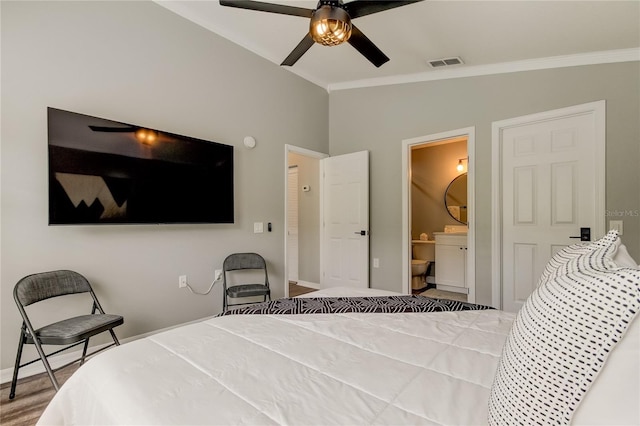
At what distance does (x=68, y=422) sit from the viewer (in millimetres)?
1008

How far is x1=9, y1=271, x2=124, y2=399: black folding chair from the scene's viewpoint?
1883 mm

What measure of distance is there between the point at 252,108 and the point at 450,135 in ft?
7.46

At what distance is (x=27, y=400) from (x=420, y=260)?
15.0 feet

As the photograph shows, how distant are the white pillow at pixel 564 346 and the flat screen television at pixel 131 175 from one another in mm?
2667

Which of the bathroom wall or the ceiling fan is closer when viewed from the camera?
the ceiling fan

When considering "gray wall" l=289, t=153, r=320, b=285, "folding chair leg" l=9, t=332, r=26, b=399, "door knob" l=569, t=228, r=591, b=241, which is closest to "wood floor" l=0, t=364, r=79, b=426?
"folding chair leg" l=9, t=332, r=26, b=399

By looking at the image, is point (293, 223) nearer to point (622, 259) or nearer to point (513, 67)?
point (513, 67)

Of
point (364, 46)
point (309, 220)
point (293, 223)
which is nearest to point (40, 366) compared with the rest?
point (364, 46)

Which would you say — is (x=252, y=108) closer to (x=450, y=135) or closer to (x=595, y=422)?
(x=450, y=135)

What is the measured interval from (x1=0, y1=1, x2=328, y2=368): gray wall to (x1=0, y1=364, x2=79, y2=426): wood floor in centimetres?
19

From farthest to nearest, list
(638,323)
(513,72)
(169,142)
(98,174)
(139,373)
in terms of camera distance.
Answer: (513,72) → (169,142) → (98,174) → (139,373) → (638,323)

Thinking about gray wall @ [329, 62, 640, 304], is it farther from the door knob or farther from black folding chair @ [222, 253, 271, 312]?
black folding chair @ [222, 253, 271, 312]

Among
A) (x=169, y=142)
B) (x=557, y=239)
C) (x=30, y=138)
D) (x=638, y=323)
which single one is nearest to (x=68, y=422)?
(x=638, y=323)

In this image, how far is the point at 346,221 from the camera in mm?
4375
